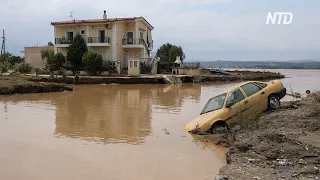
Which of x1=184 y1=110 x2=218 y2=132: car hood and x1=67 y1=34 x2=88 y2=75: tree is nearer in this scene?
x1=184 y1=110 x2=218 y2=132: car hood

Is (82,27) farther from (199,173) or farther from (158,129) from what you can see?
(199,173)

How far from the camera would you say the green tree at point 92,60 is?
3884 centimetres

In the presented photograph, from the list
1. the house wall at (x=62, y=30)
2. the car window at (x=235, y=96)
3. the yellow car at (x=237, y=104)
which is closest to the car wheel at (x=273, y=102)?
the yellow car at (x=237, y=104)

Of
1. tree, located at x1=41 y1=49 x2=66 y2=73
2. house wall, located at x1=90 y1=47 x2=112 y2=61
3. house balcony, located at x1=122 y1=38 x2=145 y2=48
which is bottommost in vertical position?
tree, located at x1=41 y1=49 x2=66 y2=73

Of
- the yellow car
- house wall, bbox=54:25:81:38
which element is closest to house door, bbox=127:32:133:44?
house wall, bbox=54:25:81:38

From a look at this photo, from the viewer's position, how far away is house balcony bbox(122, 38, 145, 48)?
42188mm

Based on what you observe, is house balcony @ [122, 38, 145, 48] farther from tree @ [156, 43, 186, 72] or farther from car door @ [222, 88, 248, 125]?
car door @ [222, 88, 248, 125]

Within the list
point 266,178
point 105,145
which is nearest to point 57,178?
point 105,145

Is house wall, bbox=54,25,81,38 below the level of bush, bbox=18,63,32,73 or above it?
above

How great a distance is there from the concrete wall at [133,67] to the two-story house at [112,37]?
2.27 meters

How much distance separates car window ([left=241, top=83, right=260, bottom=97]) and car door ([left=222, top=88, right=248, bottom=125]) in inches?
A: 12.3

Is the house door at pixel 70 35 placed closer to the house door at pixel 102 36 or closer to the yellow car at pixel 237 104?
the house door at pixel 102 36

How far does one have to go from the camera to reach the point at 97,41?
4231cm

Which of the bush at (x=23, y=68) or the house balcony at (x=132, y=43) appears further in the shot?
the house balcony at (x=132, y=43)
